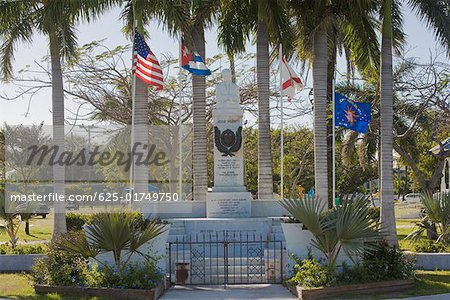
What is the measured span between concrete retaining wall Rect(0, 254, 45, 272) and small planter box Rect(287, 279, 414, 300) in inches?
309

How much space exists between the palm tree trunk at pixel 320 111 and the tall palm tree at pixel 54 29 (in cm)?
720

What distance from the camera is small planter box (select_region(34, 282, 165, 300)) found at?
484 inches

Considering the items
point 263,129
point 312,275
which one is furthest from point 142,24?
point 312,275

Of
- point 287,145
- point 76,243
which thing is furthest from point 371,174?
point 76,243

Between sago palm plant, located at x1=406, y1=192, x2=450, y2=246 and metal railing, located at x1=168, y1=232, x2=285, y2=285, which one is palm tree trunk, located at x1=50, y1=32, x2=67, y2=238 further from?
sago palm plant, located at x1=406, y1=192, x2=450, y2=246

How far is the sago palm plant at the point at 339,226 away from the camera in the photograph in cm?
1265

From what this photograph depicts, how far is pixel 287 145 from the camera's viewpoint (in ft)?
136

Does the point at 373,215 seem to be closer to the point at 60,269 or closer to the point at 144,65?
the point at 60,269

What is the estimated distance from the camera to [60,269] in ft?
43.5

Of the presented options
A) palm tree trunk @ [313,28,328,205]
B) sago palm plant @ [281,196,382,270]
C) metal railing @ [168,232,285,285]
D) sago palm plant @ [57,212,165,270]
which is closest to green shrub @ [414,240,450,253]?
palm tree trunk @ [313,28,328,205]

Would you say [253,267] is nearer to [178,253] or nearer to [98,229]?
[178,253]

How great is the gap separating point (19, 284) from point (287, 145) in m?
28.6

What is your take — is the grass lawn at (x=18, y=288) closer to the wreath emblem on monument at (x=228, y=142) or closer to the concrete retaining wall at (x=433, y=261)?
the wreath emblem on monument at (x=228, y=142)

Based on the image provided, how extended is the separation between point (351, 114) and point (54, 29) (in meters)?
10.3
